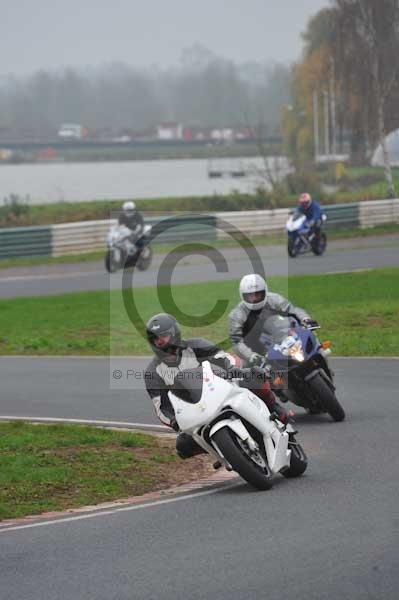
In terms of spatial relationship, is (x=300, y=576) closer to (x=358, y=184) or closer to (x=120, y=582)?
(x=120, y=582)

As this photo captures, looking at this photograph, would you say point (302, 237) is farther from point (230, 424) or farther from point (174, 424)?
point (230, 424)

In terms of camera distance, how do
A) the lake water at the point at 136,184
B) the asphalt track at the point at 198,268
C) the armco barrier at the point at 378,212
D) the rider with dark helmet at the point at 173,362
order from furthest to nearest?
the lake water at the point at 136,184 → the armco barrier at the point at 378,212 → the asphalt track at the point at 198,268 → the rider with dark helmet at the point at 173,362

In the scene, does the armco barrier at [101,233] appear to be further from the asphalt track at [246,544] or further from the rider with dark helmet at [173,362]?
the rider with dark helmet at [173,362]

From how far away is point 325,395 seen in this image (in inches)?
486

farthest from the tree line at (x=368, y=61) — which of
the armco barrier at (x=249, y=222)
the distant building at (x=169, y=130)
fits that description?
the distant building at (x=169, y=130)

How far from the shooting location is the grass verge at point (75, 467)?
9.86 metres

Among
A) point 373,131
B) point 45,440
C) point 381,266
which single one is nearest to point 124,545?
point 45,440

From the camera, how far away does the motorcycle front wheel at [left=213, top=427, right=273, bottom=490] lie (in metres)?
9.28

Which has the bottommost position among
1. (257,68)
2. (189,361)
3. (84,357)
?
(84,357)

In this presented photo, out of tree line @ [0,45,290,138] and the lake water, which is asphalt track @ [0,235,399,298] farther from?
tree line @ [0,45,290,138]

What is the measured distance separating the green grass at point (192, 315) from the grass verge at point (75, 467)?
647 centimetres

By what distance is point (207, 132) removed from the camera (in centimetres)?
14075

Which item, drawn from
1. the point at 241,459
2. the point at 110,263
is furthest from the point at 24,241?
the point at 241,459

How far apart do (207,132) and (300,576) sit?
135m
